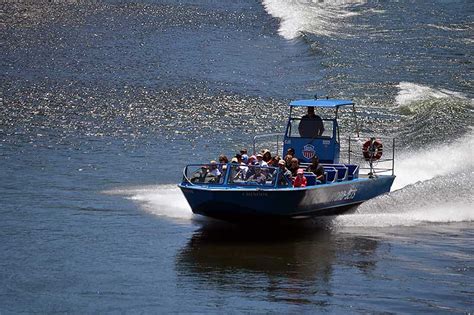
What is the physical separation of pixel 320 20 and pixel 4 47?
76.5ft

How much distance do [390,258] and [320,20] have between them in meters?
53.0

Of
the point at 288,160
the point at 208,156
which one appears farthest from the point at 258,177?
the point at 208,156

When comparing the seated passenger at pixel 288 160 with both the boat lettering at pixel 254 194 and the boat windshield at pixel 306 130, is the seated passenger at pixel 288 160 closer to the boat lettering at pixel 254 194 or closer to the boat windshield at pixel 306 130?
the boat lettering at pixel 254 194

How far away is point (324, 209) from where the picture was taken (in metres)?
27.7

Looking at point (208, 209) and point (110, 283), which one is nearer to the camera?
point (110, 283)

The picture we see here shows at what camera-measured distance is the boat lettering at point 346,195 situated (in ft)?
91.8

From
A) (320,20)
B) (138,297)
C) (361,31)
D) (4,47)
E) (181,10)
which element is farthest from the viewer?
(181,10)

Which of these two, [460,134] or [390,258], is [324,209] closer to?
[390,258]

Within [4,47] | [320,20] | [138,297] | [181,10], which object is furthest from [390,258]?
[181,10]

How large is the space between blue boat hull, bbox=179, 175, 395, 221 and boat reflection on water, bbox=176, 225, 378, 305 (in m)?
0.60

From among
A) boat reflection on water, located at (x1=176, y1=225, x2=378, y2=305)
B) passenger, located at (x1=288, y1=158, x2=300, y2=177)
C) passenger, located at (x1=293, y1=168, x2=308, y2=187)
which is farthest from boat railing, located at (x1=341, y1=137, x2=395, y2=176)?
passenger, located at (x1=293, y1=168, x2=308, y2=187)

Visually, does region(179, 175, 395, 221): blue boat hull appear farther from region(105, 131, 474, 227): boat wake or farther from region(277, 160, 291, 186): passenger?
region(105, 131, 474, 227): boat wake

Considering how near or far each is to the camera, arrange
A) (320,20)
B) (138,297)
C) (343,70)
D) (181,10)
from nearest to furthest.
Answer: (138,297)
(343,70)
(320,20)
(181,10)

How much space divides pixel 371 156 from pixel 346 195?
8.07ft
